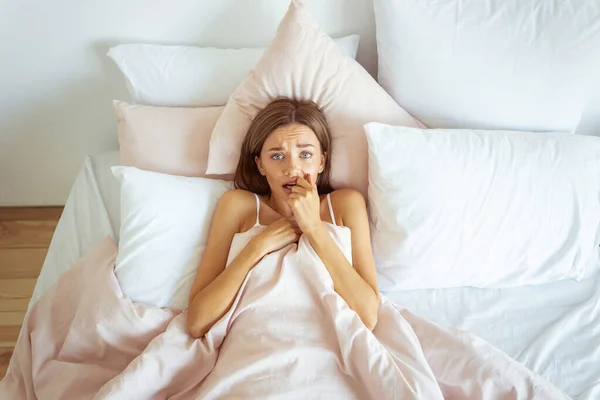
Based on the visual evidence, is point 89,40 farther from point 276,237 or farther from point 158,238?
point 276,237

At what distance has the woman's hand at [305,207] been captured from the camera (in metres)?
1.17

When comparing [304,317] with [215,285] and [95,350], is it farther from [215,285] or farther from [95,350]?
[95,350]

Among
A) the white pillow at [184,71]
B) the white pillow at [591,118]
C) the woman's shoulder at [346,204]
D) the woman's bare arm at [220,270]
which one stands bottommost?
the woman's bare arm at [220,270]

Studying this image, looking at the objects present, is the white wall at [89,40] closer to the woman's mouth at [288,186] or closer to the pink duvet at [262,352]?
the woman's mouth at [288,186]

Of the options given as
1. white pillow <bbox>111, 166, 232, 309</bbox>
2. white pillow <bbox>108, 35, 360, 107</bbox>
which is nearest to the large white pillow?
white pillow <bbox>108, 35, 360, 107</bbox>

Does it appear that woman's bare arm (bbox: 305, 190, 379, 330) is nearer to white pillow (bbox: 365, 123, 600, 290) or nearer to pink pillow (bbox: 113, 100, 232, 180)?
white pillow (bbox: 365, 123, 600, 290)

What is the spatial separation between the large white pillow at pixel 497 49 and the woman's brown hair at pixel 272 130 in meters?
0.31

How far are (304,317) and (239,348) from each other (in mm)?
155

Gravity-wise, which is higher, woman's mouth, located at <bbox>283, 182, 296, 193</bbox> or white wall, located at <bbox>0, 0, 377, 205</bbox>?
white wall, located at <bbox>0, 0, 377, 205</bbox>

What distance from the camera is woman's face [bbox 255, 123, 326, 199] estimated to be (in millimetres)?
1209

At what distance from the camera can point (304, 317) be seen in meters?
1.10

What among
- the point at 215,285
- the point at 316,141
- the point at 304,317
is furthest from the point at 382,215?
the point at 215,285

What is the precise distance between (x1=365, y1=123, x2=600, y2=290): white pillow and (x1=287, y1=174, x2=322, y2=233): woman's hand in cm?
20

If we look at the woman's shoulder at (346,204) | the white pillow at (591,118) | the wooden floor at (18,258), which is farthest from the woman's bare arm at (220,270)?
the white pillow at (591,118)
